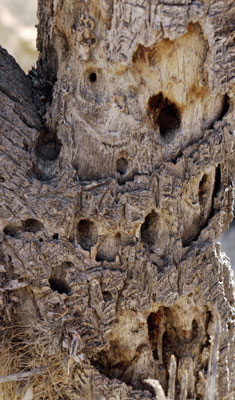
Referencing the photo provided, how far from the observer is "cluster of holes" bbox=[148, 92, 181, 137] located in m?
2.45

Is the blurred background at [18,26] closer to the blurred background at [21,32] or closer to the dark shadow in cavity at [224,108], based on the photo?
the blurred background at [21,32]

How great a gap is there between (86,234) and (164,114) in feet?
1.90

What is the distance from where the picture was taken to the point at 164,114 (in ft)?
8.37

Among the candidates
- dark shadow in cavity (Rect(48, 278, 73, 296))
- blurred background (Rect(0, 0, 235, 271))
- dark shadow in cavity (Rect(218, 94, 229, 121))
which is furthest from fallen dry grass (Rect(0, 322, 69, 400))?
blurred background (Rect(0, 0, 235, 271))

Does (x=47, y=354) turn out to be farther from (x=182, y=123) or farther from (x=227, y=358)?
(x=182, y=123)

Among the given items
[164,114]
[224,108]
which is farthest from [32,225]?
[224,108]

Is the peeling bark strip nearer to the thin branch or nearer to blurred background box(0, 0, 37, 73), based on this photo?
the thin branch

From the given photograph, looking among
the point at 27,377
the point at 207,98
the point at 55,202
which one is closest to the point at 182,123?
the point at 207,98

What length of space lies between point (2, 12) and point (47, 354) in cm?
624

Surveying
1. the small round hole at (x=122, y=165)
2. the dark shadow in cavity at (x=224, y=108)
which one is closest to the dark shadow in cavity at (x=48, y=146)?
the small round hole at (x=122, y=165)

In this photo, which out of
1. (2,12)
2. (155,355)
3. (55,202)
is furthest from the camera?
(2,12)

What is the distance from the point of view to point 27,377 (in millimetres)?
2518

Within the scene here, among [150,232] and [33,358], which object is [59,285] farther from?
[150,232]

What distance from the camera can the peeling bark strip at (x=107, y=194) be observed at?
2369mm
